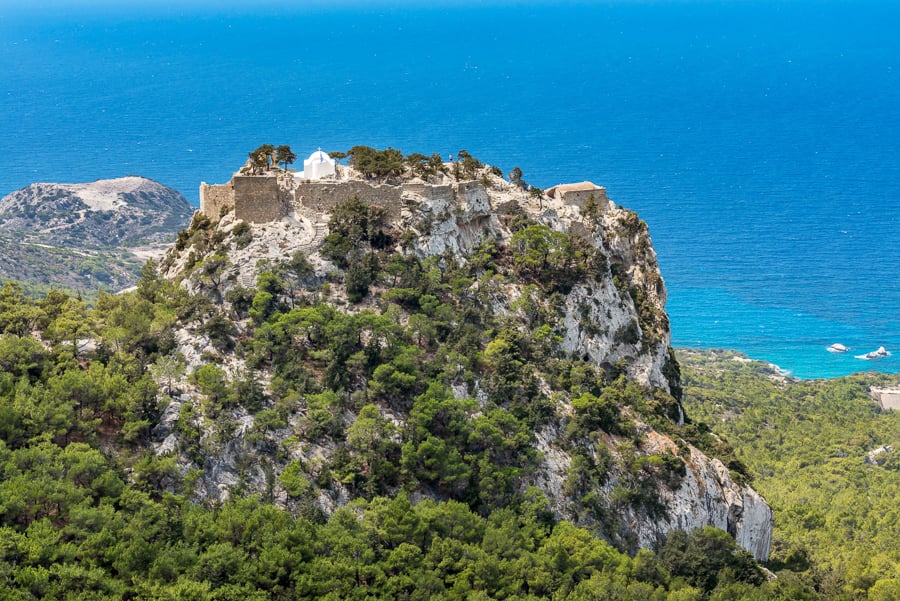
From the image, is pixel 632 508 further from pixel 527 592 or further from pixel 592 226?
pixel 592 226

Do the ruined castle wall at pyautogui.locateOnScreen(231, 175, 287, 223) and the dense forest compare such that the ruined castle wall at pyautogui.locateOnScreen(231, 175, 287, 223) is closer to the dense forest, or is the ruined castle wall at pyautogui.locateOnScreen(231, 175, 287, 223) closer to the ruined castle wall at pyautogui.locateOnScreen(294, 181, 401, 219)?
the ruined castle wall at pyautogui.locateOnScreen(294, 181, 401, 219)

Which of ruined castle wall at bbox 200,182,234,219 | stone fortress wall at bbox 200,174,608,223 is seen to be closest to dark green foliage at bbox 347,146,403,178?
stone fortress wall at bbox 200,174,608,223

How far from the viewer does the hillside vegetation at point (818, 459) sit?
4947 cm

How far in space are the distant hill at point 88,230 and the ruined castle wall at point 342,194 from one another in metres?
65.3

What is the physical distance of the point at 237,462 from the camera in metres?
38.6

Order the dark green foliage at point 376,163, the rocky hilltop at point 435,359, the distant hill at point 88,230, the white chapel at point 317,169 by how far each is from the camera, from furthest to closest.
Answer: the distant hill at point 88,230
the dark green foliage at point 376,163
the white chapel at point 317,169
the rocky hilltop at point 435,359

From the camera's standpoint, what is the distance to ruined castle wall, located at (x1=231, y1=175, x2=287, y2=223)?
48.3 m

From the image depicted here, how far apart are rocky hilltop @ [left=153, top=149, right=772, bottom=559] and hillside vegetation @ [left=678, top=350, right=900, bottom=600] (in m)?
6.25

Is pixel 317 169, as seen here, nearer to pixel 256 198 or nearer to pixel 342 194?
pixel 342 194

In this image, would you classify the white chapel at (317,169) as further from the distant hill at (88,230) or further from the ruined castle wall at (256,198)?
the distant hill at (88,230)

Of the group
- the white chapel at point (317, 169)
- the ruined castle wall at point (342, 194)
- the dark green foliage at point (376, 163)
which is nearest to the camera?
the ruined castle wall at point (342, 194)

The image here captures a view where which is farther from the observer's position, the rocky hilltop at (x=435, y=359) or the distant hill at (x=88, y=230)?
the distant hill at (x=88, y=230)

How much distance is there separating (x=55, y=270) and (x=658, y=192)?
84.2 meters

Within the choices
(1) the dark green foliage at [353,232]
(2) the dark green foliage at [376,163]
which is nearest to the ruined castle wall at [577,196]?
(2) the dark green foliage at [376,163]
